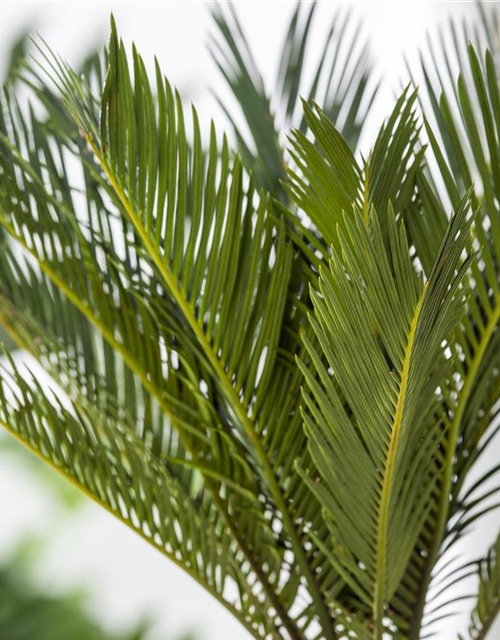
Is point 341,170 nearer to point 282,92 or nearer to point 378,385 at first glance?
point 378,385

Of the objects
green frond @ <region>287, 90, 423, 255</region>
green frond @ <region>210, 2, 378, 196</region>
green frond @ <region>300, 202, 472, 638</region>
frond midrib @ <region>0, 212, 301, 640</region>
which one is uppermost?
green frond @ <region>210, 2, 378, 196</region>

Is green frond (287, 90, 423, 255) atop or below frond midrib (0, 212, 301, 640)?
atop

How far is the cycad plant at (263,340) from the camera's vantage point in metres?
0.64

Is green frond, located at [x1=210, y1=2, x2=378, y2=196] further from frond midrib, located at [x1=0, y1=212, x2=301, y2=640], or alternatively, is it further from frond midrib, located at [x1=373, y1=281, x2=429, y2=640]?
frond midrib, located at [x1=373, y1=281, x2=429, y2=640]

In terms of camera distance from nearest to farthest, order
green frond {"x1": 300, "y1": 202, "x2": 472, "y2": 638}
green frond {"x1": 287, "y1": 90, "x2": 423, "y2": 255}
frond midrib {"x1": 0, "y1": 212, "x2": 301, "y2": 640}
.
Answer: green frond {"x1": 300, "y1": 202, "x2": 472, "y2": 638}
green frond {"x1": 287, "y1": 90, "x2": 423, "y2": 255}
frond midrib {"x1": 0, "y1": 212, "x2": 301, "y2": 640}

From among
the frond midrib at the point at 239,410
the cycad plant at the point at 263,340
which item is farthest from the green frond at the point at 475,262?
the frond midrib at the point at 239,410

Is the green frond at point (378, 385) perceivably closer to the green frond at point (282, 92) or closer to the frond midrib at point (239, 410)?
the frond midrib at point (239, 410)

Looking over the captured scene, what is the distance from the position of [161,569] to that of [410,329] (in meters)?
1.60

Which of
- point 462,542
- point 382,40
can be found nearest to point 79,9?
point 382,40

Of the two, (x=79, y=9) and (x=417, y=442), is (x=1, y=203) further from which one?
(x=79, y=9)

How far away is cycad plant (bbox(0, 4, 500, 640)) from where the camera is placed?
25.1 inches

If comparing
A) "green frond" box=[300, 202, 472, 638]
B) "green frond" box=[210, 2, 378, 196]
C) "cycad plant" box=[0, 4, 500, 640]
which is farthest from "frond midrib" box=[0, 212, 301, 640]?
"green frond" box=[210, 2, 378, 196]

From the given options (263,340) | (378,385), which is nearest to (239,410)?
(263,340)

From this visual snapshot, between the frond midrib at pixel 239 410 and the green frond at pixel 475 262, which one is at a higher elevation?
the green frond at pixel 475 262
